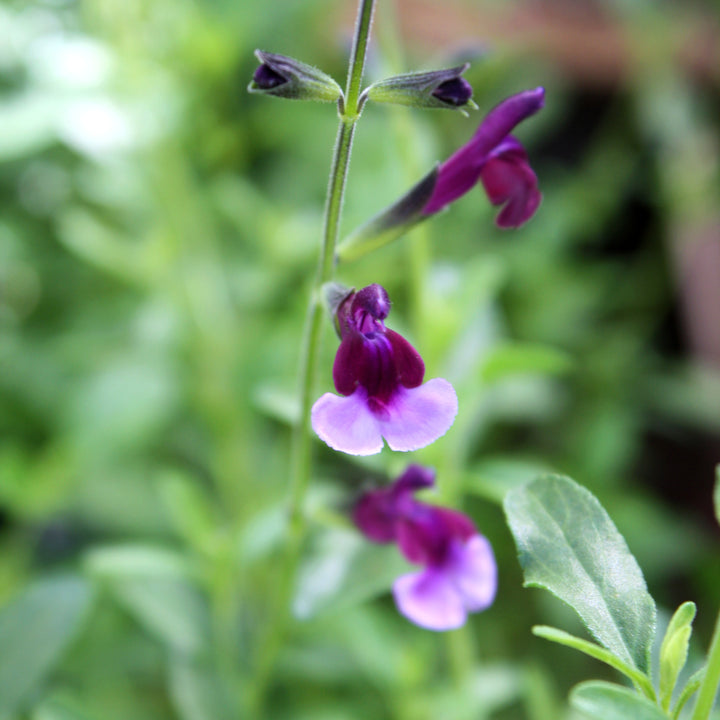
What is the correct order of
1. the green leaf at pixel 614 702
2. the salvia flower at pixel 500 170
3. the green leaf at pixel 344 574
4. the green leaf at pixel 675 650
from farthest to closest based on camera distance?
the green leaf at pixel 344 574
the salvia flower at pixel 500 170
the green leaf at pixel 675 650
the green leaf at pixel 614 702

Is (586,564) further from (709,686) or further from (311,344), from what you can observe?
(311,344)

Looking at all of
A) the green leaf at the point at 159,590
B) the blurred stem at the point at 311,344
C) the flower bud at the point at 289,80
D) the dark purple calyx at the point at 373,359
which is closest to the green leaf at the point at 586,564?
the dark purple calyx at the point at 373,359

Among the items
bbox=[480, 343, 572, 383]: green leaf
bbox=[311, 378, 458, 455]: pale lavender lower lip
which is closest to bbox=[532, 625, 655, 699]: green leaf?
bbox=[311, 378, 458, 455]: pale lavender lower lip

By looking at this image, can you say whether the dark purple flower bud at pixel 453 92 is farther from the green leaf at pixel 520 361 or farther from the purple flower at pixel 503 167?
the green leaf at pixel 520 361

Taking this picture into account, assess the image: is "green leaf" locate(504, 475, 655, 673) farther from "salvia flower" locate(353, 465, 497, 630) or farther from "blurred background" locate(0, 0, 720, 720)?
"blurred background" locate(0, 0, 720, 720)

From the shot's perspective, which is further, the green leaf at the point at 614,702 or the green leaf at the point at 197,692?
the green leaf at the point at 197,692
